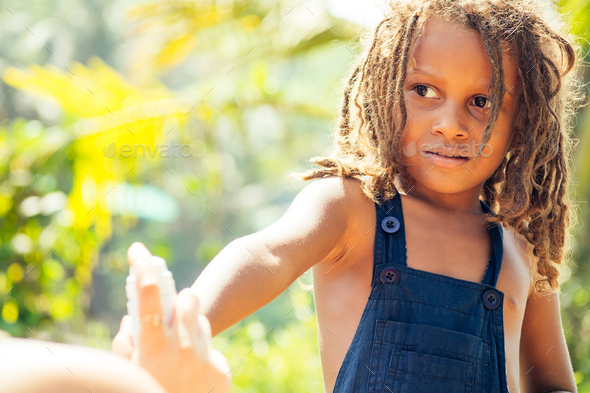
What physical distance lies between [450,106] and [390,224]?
0.90 feet

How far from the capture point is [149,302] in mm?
573

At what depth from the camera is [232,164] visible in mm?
13312

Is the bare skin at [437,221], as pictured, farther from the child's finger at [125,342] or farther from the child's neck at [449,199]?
the child's finger at [125,342]

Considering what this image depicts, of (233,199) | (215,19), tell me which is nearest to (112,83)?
(215,19)

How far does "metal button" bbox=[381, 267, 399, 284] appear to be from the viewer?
1.07 meters

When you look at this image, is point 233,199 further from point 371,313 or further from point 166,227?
point 371,313

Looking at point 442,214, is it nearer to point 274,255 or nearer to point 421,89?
point 421,89

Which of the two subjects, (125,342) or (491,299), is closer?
(125,342)

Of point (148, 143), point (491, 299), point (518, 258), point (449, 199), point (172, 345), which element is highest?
point (148, 143)

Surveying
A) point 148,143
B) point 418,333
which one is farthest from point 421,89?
point 148,143

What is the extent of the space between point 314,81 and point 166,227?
5.42 metres

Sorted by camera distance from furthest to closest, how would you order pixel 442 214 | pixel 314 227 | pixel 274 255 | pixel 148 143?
pixel 148 143 → pixel 442 214 → pixel 314 227 → pixel 274 255

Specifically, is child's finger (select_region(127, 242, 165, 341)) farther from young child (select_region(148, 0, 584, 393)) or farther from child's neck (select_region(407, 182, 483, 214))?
child's neck (select_region(407, 182, 483, 214))

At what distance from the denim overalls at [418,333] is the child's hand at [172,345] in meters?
0.49
